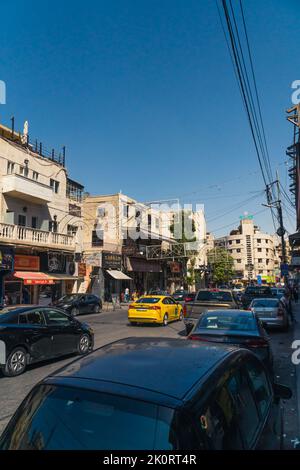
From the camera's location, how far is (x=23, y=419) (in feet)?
7.41

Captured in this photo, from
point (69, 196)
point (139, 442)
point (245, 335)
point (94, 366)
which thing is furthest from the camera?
point (69, 196)

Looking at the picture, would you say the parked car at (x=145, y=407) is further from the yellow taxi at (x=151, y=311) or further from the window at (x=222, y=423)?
the yellow taxi at (x=151, y=311)

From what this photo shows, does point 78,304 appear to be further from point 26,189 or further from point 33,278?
point 26,189

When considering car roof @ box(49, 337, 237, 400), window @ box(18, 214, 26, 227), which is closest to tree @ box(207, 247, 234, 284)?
window @ box(18, 214, 26, 227)

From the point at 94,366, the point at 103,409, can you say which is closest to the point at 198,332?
the point at 94,366

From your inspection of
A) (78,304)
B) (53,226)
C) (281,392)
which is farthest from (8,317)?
(53,226)

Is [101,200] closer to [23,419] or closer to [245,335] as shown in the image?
[245,335]

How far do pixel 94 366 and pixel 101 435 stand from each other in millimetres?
672

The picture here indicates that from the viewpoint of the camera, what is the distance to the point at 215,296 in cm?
1498

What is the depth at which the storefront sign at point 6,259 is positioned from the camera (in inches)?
828

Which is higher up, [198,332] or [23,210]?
[23,210]

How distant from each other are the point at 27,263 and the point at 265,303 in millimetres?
15699

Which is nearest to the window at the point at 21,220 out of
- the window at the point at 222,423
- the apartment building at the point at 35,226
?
the apartment building at the point at 35,226

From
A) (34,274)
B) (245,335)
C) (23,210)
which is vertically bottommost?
(245,335)
